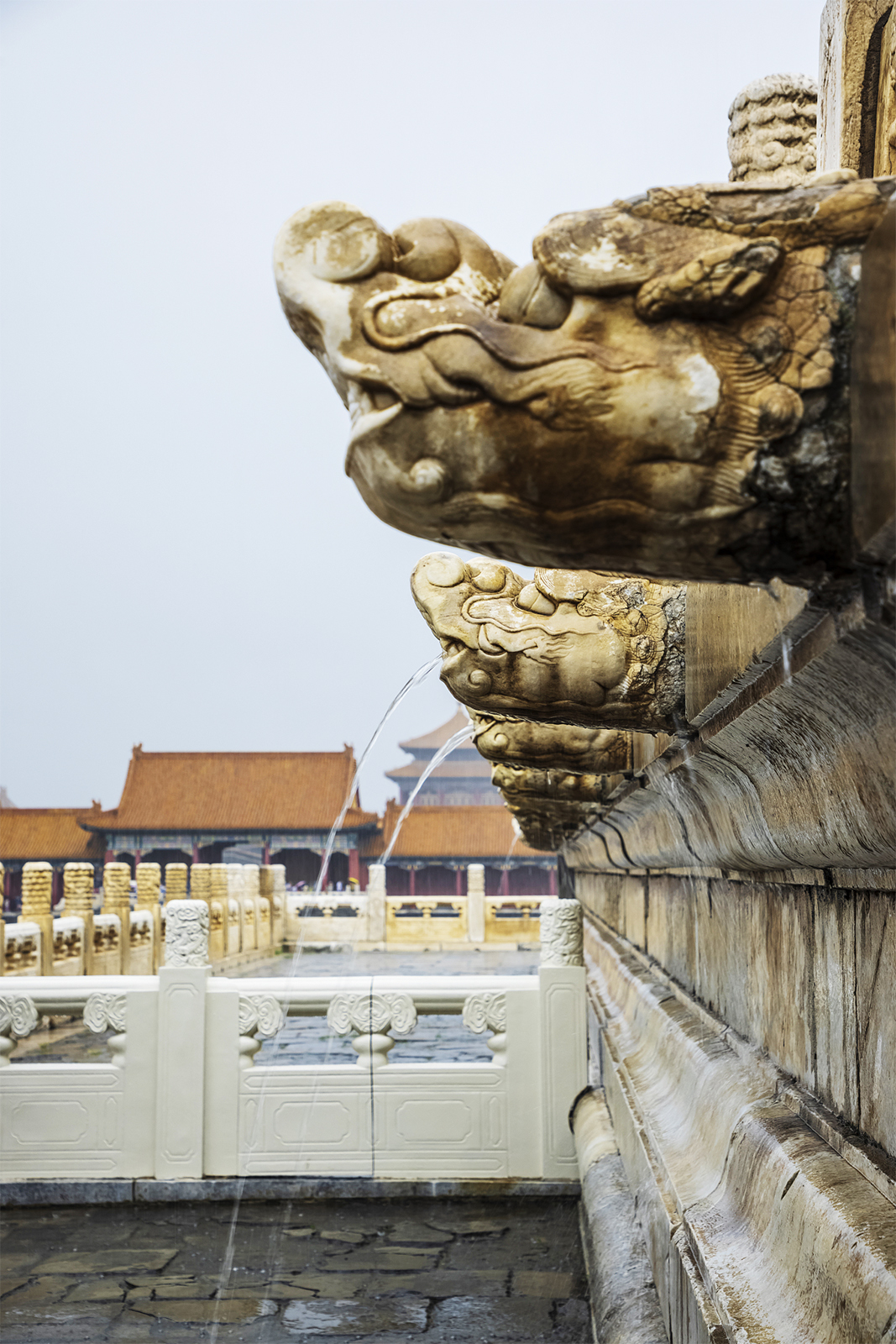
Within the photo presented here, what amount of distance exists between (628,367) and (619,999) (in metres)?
3.62

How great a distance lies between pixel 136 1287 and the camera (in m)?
4.14

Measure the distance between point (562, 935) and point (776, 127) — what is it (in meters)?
3.91

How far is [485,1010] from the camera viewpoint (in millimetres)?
5449

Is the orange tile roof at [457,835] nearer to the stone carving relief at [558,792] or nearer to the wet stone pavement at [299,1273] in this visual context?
the stone carving relief at [558,792]

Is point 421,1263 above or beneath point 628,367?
beneath

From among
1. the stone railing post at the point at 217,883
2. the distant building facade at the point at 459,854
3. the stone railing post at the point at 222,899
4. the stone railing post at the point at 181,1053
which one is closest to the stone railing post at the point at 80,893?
the stone railing post at the point at 222,899

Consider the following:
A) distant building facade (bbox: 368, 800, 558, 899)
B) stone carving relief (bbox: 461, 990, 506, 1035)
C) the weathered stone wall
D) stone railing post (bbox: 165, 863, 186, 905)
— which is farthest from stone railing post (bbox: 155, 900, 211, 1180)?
distant building facade (bbox: 368, 800, 558, 899)

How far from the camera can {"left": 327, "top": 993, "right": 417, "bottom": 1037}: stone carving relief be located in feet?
17.8

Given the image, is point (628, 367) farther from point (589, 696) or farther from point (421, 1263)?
point (421, 1263)

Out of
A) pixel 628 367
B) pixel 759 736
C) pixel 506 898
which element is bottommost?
pixel 506 898

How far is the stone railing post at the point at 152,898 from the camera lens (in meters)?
17.4

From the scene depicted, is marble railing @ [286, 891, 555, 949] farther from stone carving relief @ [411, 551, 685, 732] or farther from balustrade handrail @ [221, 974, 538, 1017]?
stone carving relief @ [411, 551, 685, 732]

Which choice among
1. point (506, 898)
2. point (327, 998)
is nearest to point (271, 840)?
point (506, 898)

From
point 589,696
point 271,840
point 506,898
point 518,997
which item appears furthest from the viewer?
point 271,840
